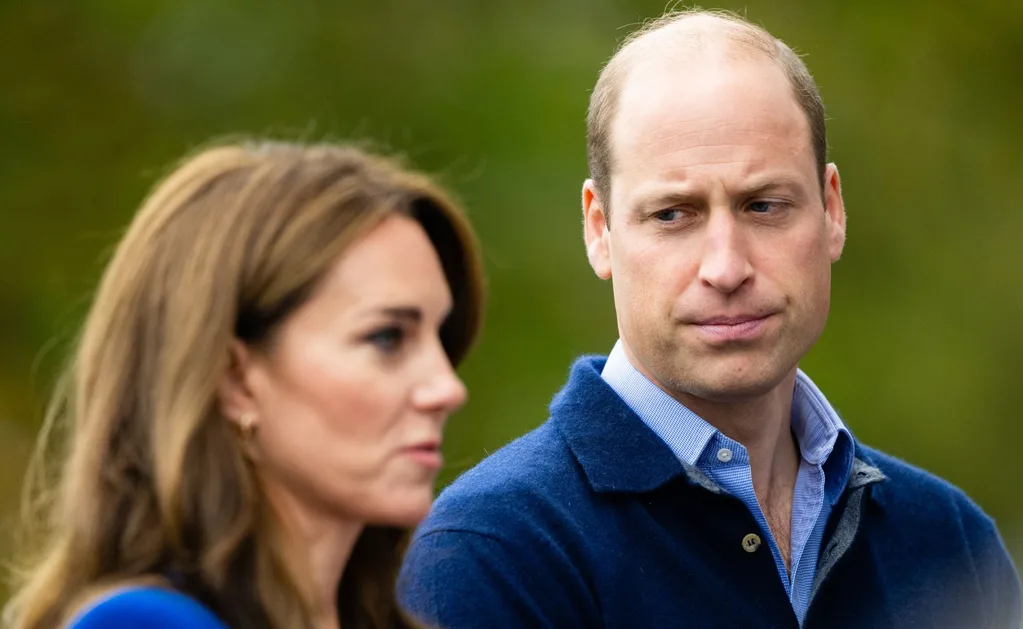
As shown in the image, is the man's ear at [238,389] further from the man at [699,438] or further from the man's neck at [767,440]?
the man's neck at [767,440]

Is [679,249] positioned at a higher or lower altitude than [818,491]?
higher

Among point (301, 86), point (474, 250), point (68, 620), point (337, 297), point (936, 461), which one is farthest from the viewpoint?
point (936, 461)

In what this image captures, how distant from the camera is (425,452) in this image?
246cm

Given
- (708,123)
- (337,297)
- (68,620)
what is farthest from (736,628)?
(68,620)

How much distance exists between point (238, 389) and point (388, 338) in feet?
0.72

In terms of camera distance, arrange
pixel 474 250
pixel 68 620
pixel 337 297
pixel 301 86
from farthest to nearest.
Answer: pixel 301 86
pixel 474 250
pixel 337 297
pixel 68 620

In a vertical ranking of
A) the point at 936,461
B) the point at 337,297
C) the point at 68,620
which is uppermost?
the point at 337,297

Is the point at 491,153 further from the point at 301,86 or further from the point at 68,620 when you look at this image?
the point at 68,620

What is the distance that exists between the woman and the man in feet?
2.18

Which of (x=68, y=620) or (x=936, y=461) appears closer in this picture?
(x=68, y=620)

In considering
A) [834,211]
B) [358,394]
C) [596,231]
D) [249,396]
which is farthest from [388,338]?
[834,211]

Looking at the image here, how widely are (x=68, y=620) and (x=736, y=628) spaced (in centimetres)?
137

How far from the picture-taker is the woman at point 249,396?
2.33m

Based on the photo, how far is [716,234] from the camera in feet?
10.8
